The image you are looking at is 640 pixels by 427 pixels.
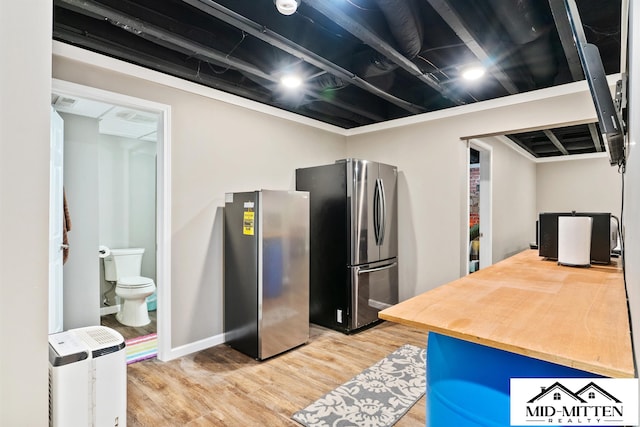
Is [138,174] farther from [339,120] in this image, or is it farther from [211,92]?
[339,120]

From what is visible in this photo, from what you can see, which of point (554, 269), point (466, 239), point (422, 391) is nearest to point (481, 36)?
point (554, 269)

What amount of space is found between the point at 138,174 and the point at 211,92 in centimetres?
222

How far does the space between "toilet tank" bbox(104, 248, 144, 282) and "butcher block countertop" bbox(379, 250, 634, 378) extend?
4.08 m

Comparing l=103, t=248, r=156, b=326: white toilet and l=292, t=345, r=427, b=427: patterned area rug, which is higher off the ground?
l=103, t=248, r=156, b=326: white toilet

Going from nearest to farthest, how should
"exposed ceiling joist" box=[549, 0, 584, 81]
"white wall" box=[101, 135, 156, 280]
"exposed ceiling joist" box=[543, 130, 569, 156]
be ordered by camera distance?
1. "exposed ceiling joist" box=[549, 0, 584, 81]
2. "white wall" box=[101, 135, 156, 280]
3. "exposed ceiling joist" box=[543, 130, 569, 156]

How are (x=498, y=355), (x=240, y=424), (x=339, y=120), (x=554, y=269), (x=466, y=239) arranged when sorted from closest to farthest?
(x=498, y=355) < (x=240, y=424) < (x=554, y=269) < (x=466, y=239) < (x=339, y=120)

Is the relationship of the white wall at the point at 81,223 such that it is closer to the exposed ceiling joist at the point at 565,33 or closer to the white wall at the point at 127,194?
the white wall at the point at 127,194

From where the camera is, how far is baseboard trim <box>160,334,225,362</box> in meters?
2.91

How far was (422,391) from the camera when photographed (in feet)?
7.85

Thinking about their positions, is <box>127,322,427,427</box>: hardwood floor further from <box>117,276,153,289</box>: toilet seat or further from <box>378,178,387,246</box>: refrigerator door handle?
<box>117,276,153,289</box>: toilet seat

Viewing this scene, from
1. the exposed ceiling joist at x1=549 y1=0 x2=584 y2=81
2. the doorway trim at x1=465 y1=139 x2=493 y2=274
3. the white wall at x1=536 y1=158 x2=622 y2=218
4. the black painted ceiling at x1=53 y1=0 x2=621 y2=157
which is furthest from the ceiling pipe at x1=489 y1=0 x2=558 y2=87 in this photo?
the white wall at x1=536 y1=158 x2=622 y2=218

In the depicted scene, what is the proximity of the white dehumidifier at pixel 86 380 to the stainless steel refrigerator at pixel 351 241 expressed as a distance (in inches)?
87.5

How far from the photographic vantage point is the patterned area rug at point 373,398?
208cm

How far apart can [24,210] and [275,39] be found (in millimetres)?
1860
